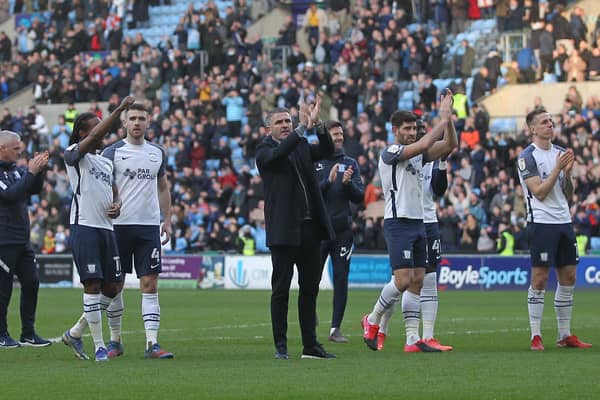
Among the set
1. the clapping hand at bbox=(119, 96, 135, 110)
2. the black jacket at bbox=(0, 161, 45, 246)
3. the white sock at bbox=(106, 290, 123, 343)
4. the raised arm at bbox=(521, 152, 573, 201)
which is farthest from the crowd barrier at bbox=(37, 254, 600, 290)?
the clapping hand at bbox=(119, 96, 135, 110)

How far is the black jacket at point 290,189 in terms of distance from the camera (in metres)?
13.0

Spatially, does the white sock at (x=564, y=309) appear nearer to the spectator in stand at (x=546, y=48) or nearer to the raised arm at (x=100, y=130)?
the raised arm at (x=100, y=130)

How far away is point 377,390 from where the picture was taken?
33.4ft

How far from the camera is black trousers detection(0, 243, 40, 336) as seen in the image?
1593cm

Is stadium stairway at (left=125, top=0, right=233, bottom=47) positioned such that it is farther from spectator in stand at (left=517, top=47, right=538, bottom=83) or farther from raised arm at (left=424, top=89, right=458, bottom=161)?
raised arm at (left=424, top=89, right=458, bottom=161)

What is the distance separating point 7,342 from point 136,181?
3037 mm

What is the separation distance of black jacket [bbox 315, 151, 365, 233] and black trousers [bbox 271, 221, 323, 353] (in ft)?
11.6

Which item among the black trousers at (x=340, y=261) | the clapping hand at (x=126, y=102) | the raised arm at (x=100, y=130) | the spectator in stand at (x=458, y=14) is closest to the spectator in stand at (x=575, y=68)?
the spectator in stand at (x=458, y=14)

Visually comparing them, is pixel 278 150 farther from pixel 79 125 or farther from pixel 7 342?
pixel 7 342

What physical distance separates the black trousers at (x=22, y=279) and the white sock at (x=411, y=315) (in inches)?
181

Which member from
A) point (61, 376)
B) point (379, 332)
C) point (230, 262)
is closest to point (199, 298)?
point (230, 262)

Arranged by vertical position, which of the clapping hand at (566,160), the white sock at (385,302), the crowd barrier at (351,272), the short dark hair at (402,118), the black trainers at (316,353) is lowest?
the crowd barrier at (351,272)

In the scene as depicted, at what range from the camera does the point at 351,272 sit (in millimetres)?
33531

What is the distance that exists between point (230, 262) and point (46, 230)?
7535 millimetres
